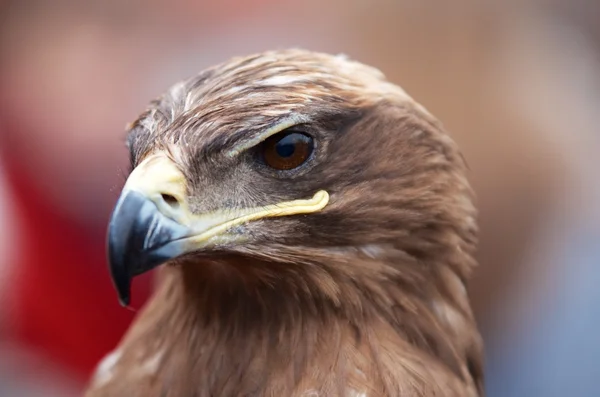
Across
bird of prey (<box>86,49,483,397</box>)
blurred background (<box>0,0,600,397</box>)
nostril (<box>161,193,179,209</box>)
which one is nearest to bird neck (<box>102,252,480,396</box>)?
bird of prey (<box>86,49,483,397</box>)

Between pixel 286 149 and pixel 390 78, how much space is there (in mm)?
1220

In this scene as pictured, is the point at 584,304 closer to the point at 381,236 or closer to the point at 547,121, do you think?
the point at 547,121

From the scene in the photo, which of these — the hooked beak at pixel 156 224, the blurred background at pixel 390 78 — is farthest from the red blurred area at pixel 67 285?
the hooked beak at pixel 156 224

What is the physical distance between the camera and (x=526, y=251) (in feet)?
6.01

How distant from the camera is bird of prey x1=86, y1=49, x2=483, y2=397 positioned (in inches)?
28.6

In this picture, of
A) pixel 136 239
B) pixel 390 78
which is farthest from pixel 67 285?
pixel 136 239

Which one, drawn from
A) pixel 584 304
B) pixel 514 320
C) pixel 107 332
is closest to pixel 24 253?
pixel 107 332

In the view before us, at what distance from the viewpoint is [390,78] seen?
1912 millimetres

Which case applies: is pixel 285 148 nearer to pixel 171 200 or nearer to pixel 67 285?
pixel 171 200

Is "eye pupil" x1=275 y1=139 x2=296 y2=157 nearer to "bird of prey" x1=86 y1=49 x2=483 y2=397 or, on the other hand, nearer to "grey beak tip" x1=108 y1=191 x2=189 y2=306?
"bird of prey" x1=86 y1=49 x2=483 y2=397

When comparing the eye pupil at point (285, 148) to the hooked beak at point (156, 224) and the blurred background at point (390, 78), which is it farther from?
the blurred background at point (390, 78)

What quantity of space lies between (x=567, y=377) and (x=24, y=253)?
1.29 metres

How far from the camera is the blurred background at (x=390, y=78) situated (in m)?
1.67

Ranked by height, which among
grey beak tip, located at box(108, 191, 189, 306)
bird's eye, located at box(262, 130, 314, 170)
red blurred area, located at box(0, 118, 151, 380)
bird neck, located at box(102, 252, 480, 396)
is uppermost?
bird's eye, located at box(262, 130, 314, 170)
